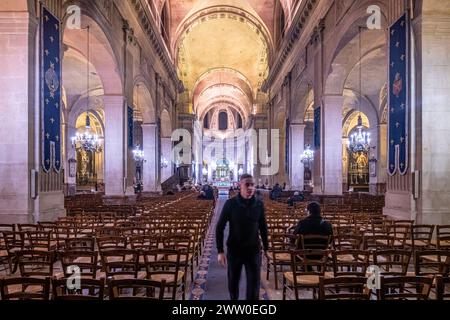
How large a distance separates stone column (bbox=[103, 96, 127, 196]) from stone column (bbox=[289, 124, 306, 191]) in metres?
12.2

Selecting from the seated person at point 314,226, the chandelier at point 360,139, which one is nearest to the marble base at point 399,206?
the seated person at point 314,226

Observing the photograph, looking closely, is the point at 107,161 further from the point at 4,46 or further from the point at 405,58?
the point at 405,58

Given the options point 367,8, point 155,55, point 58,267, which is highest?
point 155,55

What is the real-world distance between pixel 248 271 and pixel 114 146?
16033 millimetres

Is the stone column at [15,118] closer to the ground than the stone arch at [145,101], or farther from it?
closer to the ground

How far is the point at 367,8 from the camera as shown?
13875mm

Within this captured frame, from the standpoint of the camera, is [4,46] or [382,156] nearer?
[4,46]

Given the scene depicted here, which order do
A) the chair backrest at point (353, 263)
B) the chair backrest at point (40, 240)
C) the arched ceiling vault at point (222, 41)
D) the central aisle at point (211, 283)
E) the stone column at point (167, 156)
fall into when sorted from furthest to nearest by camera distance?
the stone column at point (167, 156), the arched ceiling vault at point (222, 41), the chair backrest at point (40, 240), the central aisle at point (211, 283), the chair backrest at point (353, 263)

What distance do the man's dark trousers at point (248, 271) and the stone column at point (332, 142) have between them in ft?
49.7

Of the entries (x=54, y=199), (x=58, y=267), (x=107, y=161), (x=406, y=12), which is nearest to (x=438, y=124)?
(x=406, y=12)

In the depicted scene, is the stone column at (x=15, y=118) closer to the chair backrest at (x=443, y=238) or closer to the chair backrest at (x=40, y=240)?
the chair backrest at (x=40, y=240)

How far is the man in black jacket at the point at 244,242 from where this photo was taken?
474cm
